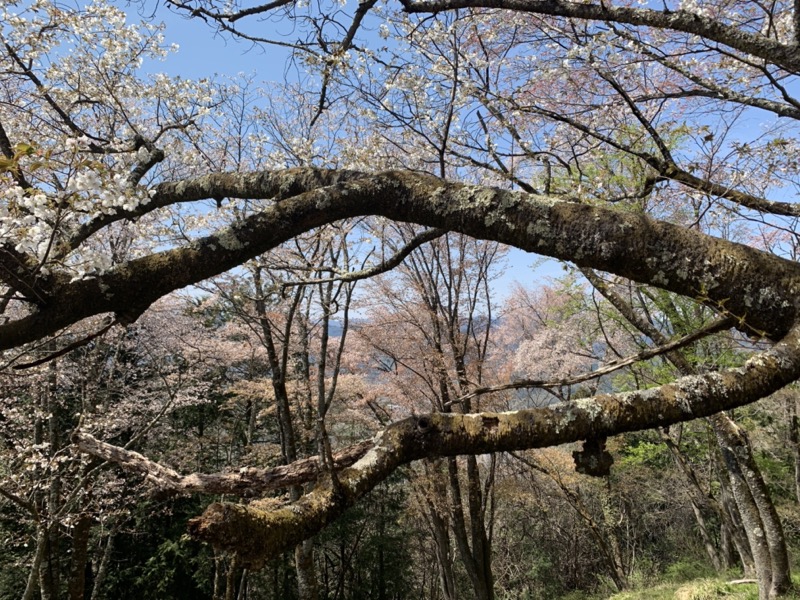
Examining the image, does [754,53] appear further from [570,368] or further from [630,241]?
[570,368]

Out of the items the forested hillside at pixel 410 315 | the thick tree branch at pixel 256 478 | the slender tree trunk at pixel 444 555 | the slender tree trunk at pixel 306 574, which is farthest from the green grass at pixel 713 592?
the thick tree branch at pixel 256 478

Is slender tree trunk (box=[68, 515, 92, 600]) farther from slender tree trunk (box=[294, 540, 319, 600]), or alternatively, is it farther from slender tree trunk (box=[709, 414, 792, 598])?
slender tree trunk (box=[709, 414, 792, 598])

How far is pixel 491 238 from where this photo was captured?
1.71m

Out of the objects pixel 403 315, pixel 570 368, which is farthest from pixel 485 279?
pixel 570 368

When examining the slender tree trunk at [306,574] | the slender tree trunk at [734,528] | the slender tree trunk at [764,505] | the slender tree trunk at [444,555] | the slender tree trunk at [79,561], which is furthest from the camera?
the slender tree trunk at [79,561]

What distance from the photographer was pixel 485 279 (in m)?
8.76

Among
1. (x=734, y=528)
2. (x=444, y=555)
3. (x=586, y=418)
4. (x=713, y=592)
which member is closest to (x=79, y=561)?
(x=444, y=555)

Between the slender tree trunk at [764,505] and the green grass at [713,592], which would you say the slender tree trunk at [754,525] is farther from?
the green grass at [713,592]

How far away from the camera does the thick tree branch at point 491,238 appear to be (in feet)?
4.83

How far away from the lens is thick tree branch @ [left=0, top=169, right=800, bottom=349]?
1.47m

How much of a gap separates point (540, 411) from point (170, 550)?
14.0 m

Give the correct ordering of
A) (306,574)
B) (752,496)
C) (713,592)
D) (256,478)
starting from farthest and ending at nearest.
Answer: (306,574) < (713,592) < (752,496) < (256,478)

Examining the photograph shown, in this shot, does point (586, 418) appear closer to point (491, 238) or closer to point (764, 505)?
point (491, 238)

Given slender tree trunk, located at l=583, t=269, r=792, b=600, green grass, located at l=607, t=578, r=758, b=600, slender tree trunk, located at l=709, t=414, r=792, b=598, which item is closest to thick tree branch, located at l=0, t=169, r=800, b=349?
slender tree trunk, located at l=583, t=269, r=792, b=600
